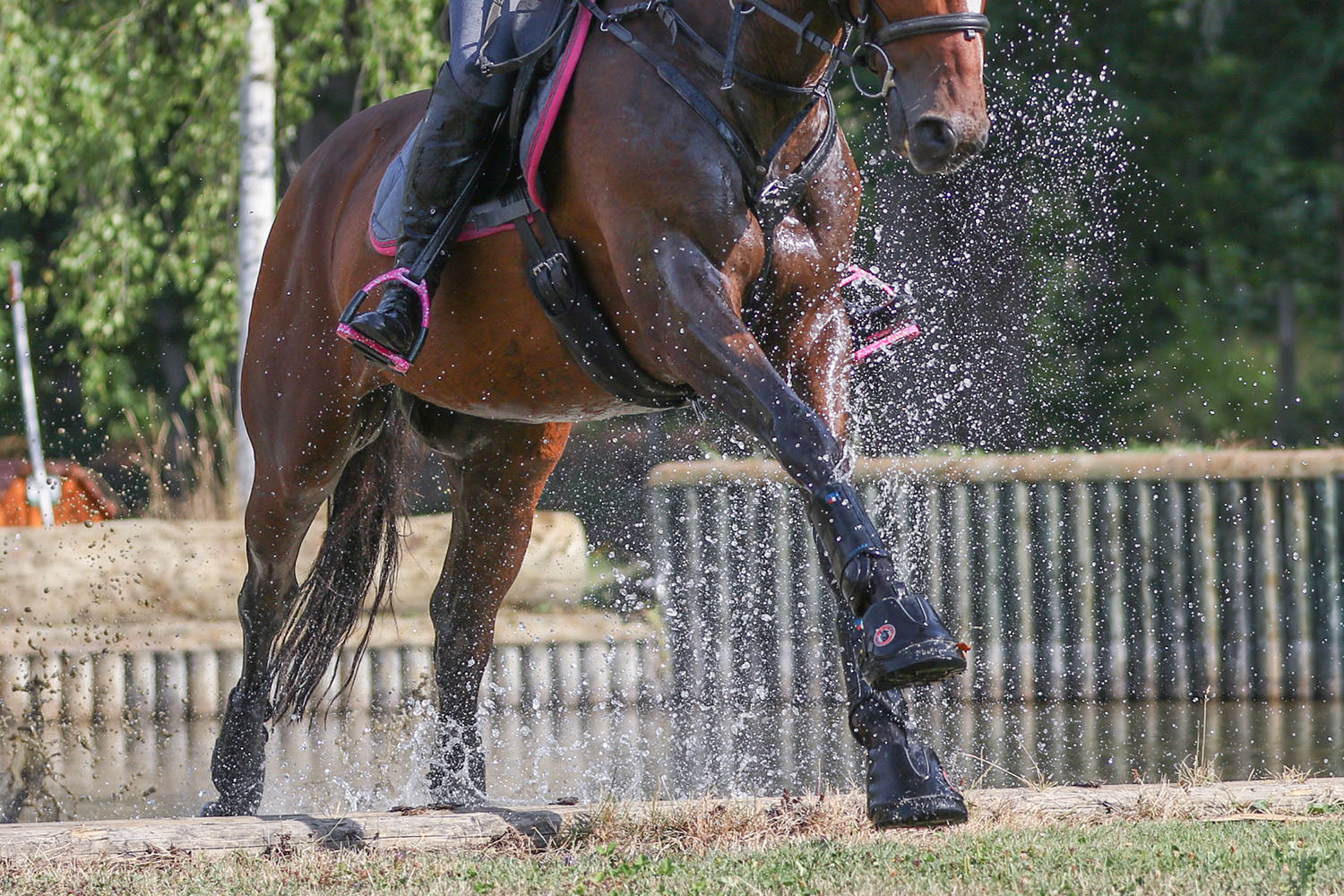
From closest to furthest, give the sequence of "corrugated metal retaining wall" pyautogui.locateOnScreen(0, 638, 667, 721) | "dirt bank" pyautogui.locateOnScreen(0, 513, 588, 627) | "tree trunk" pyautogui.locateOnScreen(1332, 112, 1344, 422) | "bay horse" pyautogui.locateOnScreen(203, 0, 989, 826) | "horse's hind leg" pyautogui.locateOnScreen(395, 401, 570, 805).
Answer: "bay horse" pyautogui.locateOnScreen(203, 0, 989, 826) → "horse's hind leg" pyautogui.locateOnScreen(395, 401, 570, 805) → "corrugated metal retaining wall" pyautogui.locateOnScreen(0, 638, 667, 721) → "dirt bank" pyautogui.locateOnScreen(0, 513, 588, 627) → "tree trunk" pyautogui.locateOnScreen(1332, 112, 1344, 422)

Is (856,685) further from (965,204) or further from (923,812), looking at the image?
(965,204)

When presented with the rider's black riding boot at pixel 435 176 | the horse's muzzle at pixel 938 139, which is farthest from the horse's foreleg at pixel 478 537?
the horse's muzzle at pixel 938 139

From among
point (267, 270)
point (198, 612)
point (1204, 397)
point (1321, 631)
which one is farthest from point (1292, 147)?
point (267, 270)

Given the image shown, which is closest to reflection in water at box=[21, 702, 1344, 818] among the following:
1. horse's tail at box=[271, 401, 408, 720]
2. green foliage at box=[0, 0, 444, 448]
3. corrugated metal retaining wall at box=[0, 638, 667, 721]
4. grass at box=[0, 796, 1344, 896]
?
corrugated metal retaining wall at box=[0, 638, 667, 721]

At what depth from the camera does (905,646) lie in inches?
119

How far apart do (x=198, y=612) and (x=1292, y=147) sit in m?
13.7

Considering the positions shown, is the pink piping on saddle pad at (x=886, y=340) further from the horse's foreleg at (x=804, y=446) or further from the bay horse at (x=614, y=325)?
the horse's foreleg at (x=804, y=446)

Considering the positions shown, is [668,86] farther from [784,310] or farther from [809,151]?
[784,310]

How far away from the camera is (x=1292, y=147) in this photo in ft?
56.8

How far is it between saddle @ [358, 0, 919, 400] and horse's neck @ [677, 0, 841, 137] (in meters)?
0.18

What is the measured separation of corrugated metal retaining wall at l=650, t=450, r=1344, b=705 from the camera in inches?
279

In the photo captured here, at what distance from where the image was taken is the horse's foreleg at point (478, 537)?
5141 millimetres

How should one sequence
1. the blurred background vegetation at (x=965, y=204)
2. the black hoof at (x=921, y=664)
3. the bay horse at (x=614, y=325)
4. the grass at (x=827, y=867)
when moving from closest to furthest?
the black hoof at (x=921, y=664)
the grass at (x=827, y=867)
the bay horse at (x=614, y=325)
the blurred background vegetation at (x=965, y=204)

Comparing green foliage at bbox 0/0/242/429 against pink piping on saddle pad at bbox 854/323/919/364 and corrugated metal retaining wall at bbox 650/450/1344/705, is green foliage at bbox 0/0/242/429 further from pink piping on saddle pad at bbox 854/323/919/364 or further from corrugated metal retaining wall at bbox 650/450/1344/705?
pink piping on saddle pad at bbox 854/323/919/364
